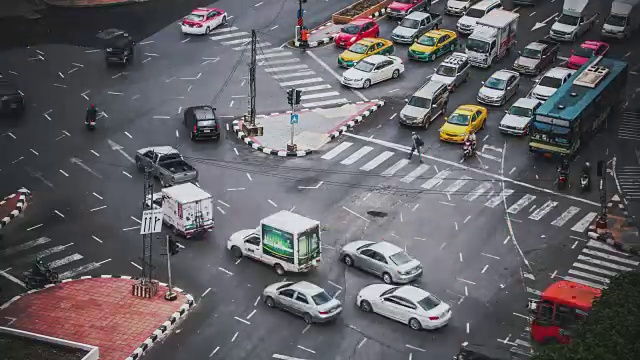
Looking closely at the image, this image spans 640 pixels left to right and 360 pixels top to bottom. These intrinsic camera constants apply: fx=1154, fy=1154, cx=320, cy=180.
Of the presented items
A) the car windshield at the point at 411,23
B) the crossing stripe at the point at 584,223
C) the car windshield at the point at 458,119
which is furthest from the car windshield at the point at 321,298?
the car windshield at the point at 411,23

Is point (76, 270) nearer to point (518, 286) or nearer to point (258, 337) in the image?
point (258, 337)

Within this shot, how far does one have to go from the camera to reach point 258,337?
4778 cm

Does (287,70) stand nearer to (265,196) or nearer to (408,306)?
(265,196)

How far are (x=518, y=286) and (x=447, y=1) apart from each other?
40197 millimetres

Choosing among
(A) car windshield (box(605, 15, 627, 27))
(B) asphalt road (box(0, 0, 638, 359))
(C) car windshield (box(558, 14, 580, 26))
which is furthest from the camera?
(C) car windshield (box(558, 14, 580, 26))

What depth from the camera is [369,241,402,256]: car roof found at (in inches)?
2063

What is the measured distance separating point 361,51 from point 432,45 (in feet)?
16.5

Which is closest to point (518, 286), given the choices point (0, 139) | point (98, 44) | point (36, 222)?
point (36, 222)

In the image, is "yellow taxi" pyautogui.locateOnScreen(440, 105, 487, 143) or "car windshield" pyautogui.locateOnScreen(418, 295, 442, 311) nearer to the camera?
"car windshield" pyautogui.locateOnScreen(418, 295, 442, 311)

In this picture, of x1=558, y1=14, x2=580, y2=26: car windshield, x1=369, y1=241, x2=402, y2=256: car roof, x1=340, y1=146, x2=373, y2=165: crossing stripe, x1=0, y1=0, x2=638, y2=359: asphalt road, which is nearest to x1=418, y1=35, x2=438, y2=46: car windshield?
x1=0, y1=0, x2=638, y2=359: asphalt road

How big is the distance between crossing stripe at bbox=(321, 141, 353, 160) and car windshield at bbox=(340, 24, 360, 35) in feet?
48.7

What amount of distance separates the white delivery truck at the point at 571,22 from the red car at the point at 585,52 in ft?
8.18

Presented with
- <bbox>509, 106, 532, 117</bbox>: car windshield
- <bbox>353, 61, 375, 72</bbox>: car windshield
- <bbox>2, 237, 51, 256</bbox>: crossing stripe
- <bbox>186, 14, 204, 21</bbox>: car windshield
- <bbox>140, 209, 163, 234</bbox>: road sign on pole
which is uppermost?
<bbox>140, 209, 163, 234</bbox>: road sign on pole

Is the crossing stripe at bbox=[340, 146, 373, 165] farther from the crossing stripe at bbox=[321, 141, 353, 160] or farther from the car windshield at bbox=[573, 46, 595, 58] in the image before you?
the car windshield at bbox=[573, 46, 595, 58]
